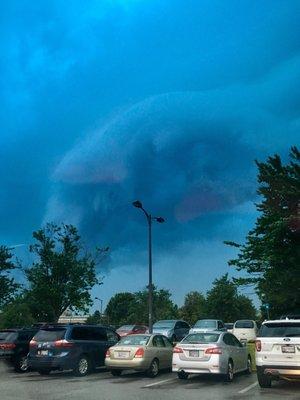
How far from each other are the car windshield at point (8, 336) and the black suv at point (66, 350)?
2.07m

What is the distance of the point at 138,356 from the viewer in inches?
655

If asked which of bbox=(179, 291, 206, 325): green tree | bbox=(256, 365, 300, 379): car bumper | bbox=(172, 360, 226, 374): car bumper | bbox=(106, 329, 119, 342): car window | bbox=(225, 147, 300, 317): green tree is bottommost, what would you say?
bbox=(256, 365, 300, 379): car bumper

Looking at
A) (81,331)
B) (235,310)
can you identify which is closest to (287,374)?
(81,331)

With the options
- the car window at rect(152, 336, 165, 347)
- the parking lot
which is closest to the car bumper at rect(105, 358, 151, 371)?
the parking lot

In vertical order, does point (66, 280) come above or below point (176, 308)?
below

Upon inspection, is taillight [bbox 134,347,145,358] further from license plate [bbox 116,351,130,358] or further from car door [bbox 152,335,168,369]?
car door [bbox 152,335,168,369]

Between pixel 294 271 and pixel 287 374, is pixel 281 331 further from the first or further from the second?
pixel 294 271

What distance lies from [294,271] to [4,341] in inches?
684

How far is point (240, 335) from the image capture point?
35.9 m

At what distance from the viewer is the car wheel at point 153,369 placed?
55.6 feet

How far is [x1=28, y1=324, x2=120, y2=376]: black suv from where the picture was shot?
17.2 m

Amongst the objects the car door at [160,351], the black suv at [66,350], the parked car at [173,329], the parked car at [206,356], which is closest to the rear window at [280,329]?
the parked car at [206,356]

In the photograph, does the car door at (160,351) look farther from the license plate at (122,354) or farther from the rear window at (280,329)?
the rear window at (280,329)

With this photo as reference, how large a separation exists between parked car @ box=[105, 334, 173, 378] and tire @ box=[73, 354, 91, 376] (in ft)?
3.06
